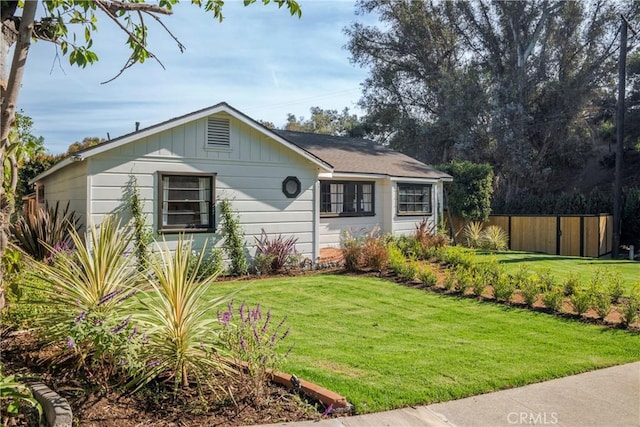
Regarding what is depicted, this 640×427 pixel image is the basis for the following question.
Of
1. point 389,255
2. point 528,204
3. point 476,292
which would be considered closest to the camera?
point 476,292

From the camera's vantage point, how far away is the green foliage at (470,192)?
19.1 metres

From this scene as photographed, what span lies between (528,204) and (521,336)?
17729 mm

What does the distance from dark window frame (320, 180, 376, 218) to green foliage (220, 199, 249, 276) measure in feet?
14.0

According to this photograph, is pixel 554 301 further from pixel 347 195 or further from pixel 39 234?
pixel 39 234

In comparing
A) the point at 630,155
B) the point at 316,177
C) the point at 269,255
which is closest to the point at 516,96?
the point at 630,155

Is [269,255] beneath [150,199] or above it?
beneath

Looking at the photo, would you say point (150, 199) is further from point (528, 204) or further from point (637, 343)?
point (528, 204)

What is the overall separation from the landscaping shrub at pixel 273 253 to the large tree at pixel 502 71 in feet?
58.6

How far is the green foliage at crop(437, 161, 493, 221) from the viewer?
1911cm

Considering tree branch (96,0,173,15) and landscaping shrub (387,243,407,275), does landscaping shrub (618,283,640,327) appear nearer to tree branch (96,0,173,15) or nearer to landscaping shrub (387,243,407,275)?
landscaping shrub (387,243,407,275)

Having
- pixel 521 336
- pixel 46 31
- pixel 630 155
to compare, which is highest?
pixel 630 155

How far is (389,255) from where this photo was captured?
11.1 meters

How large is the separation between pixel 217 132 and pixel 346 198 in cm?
590

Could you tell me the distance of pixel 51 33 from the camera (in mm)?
4156
